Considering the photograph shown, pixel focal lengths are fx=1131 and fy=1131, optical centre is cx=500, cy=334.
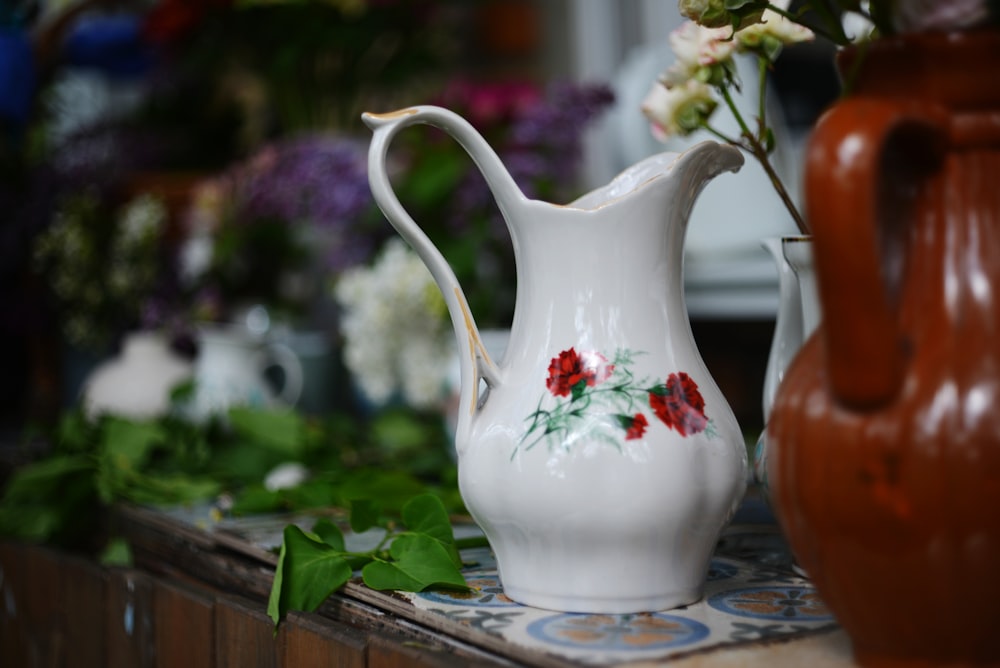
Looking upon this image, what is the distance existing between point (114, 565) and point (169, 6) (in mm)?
1190

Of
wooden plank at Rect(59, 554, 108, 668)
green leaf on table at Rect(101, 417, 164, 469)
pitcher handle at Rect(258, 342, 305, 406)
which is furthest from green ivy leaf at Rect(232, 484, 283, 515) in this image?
pitcher handle at Rect(258, 342, 305, 406)

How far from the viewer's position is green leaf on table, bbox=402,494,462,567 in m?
0.64

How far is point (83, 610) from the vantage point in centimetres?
88

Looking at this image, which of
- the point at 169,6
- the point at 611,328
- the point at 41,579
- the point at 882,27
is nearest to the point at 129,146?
the point at 169,6

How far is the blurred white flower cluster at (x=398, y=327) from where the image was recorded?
1.34 meters

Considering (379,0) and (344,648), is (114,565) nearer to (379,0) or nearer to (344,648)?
(344,648)

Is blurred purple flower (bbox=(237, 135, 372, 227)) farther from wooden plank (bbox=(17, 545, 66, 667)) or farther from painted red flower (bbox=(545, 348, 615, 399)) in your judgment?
painted red flower (bbox=(545, 348, 615, 399))

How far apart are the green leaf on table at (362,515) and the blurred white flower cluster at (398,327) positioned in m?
0.61

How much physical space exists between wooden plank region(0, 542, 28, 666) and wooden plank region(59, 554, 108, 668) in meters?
0.11

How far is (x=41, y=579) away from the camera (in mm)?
954

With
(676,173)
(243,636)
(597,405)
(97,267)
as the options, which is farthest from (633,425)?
(97,267)

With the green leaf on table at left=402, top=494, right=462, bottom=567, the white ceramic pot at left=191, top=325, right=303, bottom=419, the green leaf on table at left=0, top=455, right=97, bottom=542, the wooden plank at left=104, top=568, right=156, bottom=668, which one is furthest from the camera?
the white ceramic pot at left=191, top=325, right=303, bottom=419

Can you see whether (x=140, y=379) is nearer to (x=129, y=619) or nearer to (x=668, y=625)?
(x=129, y=619)

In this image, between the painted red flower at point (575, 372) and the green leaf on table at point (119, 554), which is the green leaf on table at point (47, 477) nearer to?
the green leaf on table at point (119, 554)
